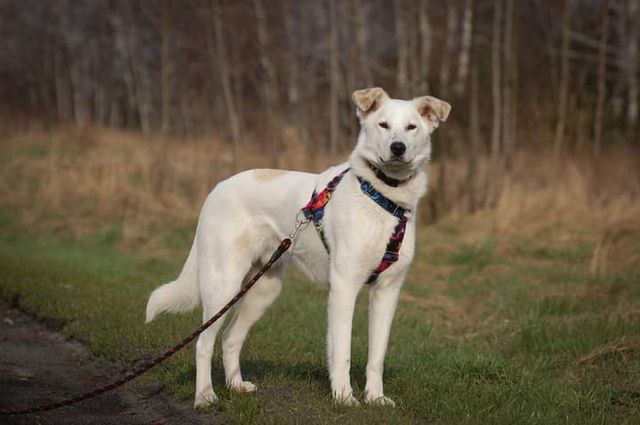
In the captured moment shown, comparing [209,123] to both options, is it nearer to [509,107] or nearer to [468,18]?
[468,18]

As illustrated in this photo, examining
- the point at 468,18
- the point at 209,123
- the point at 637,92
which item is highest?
the point at 468,18

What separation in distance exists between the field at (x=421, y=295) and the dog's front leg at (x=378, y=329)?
0.51 feet

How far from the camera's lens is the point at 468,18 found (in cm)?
2206

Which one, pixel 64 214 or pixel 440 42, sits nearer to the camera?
pixel 64 214

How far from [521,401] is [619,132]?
1525cm

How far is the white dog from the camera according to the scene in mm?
4820

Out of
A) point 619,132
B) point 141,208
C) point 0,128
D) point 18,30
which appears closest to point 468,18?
point 619,132

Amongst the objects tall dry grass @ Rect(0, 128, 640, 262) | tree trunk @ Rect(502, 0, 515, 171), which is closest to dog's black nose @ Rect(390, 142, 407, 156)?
tall dry grass @ Rect(0, 128, 640, 262)

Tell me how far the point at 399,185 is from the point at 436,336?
291 cm

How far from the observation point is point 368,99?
5062mm

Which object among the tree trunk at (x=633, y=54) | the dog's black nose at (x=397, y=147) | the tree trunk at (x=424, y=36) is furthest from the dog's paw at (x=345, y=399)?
the tree trunk at (x=633, y=54)

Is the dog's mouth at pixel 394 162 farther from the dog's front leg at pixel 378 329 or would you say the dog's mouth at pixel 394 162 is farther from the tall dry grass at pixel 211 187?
the tall dry grass at pixel 211 187

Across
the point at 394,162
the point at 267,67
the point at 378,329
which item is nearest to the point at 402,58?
the point at 267,67

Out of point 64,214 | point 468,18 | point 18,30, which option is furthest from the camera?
point 18,30
